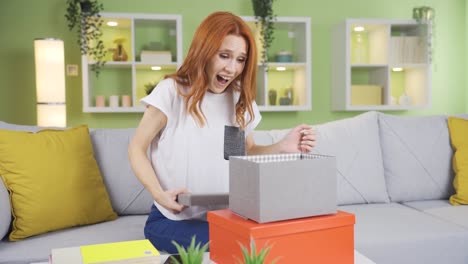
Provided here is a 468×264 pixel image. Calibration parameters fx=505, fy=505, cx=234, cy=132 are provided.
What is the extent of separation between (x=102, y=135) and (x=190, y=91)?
0.79 m

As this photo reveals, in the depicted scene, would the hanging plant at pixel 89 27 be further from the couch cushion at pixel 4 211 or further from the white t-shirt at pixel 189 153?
the white t-shirt at pixel 189 153

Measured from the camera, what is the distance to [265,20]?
4.14 metres

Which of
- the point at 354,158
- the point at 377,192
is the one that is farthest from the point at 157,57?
the point at 377,192

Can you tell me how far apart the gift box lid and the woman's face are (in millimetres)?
606

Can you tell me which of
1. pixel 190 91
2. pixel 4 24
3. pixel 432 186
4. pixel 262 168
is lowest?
pixel 432 186

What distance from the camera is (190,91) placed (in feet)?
5.44

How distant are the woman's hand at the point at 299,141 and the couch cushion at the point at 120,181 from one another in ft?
2.97

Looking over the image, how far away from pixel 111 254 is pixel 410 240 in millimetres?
1280

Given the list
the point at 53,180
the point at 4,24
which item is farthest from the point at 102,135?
the point at 4,24

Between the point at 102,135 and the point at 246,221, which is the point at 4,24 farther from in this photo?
the point at 246,221

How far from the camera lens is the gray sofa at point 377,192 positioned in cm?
190

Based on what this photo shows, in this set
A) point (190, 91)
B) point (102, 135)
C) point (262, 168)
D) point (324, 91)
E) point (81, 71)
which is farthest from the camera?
point (324, 91)

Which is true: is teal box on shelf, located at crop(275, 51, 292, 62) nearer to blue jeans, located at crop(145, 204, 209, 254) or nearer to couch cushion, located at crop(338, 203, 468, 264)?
couch cushion, located at crop(338, 203, 468, 264)

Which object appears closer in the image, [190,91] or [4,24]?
[190,91]
